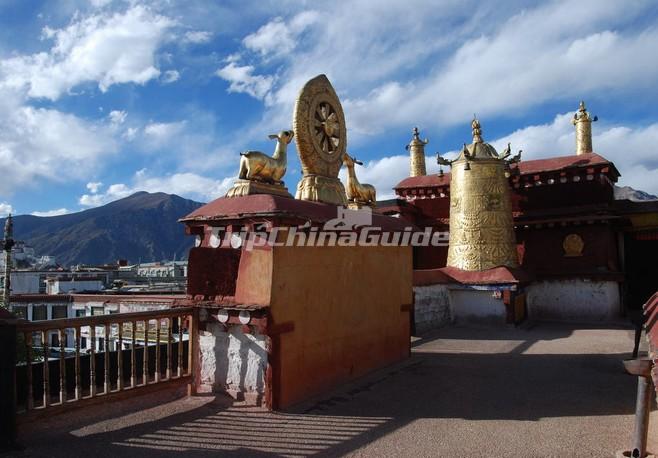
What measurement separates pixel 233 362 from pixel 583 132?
19.1 metres

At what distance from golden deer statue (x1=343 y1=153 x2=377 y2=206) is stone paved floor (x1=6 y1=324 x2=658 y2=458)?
11.8 feet

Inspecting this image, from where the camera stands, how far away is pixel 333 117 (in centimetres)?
884

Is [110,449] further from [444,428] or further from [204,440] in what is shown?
[444,428]

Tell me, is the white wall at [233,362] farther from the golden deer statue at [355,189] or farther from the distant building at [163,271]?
the distant building at [163,271]

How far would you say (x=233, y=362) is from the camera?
6402 mm

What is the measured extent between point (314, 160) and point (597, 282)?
1362 centimetres

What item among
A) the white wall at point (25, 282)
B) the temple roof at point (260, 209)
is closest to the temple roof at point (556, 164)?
the temple roof at point (260, 209)

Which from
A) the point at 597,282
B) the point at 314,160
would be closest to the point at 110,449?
the point at 314,160

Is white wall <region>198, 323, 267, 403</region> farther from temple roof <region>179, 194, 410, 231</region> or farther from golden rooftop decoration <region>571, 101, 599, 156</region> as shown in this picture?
golden rooftop decoration <region>571, 101, 599, 156</region>

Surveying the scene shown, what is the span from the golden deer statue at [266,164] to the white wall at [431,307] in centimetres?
781

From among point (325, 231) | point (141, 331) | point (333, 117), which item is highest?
point (333, 117)

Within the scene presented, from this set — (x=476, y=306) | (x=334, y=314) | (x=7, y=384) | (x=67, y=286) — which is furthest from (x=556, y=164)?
(x=67, y=286)

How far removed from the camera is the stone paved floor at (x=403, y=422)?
16.1ft

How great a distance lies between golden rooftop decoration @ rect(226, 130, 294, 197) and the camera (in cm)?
704
